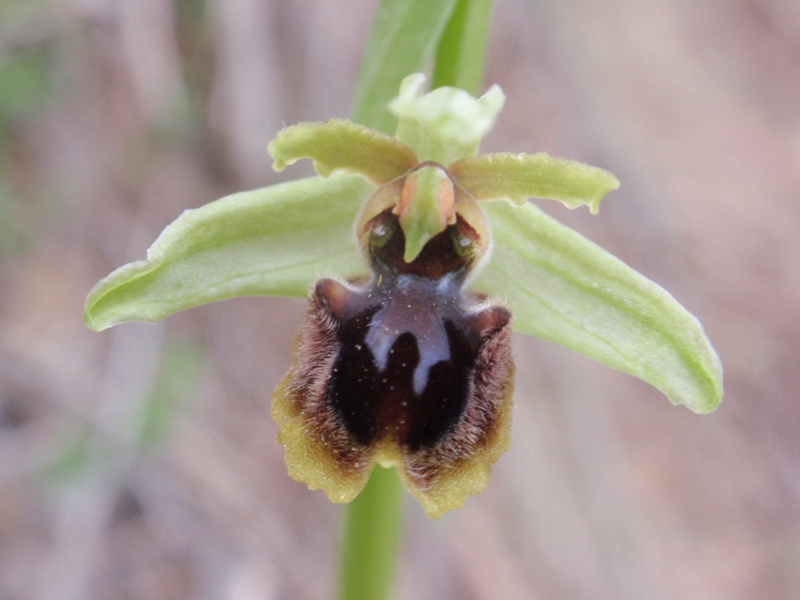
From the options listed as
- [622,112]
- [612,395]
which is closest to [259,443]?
[612,395]

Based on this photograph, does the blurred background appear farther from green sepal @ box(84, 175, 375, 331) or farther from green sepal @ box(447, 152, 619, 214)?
green sepal @ box(447, 152, 619, 214)

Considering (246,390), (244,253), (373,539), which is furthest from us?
(246,390)

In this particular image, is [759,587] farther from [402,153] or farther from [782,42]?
[782,42]

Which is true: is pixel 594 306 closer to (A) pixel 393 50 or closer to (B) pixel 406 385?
(B) pixel 406 385

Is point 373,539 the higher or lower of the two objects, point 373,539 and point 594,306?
the lower

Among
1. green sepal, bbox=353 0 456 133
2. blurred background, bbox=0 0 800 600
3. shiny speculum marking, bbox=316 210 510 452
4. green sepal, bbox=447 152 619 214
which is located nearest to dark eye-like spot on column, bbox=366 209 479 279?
shiny speculum marking, bbox=316 210 510 452

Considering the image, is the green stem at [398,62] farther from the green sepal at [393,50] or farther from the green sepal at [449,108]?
the green sepal at [449,108]

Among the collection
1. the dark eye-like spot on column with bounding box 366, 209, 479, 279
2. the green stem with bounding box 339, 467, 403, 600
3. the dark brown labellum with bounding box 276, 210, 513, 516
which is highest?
the dark eye-like spot on column with bounding box 366, 209, 479, 279

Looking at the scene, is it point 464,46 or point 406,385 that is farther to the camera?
point 464,46

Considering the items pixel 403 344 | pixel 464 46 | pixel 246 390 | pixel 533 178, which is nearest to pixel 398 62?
pixel 464 46
